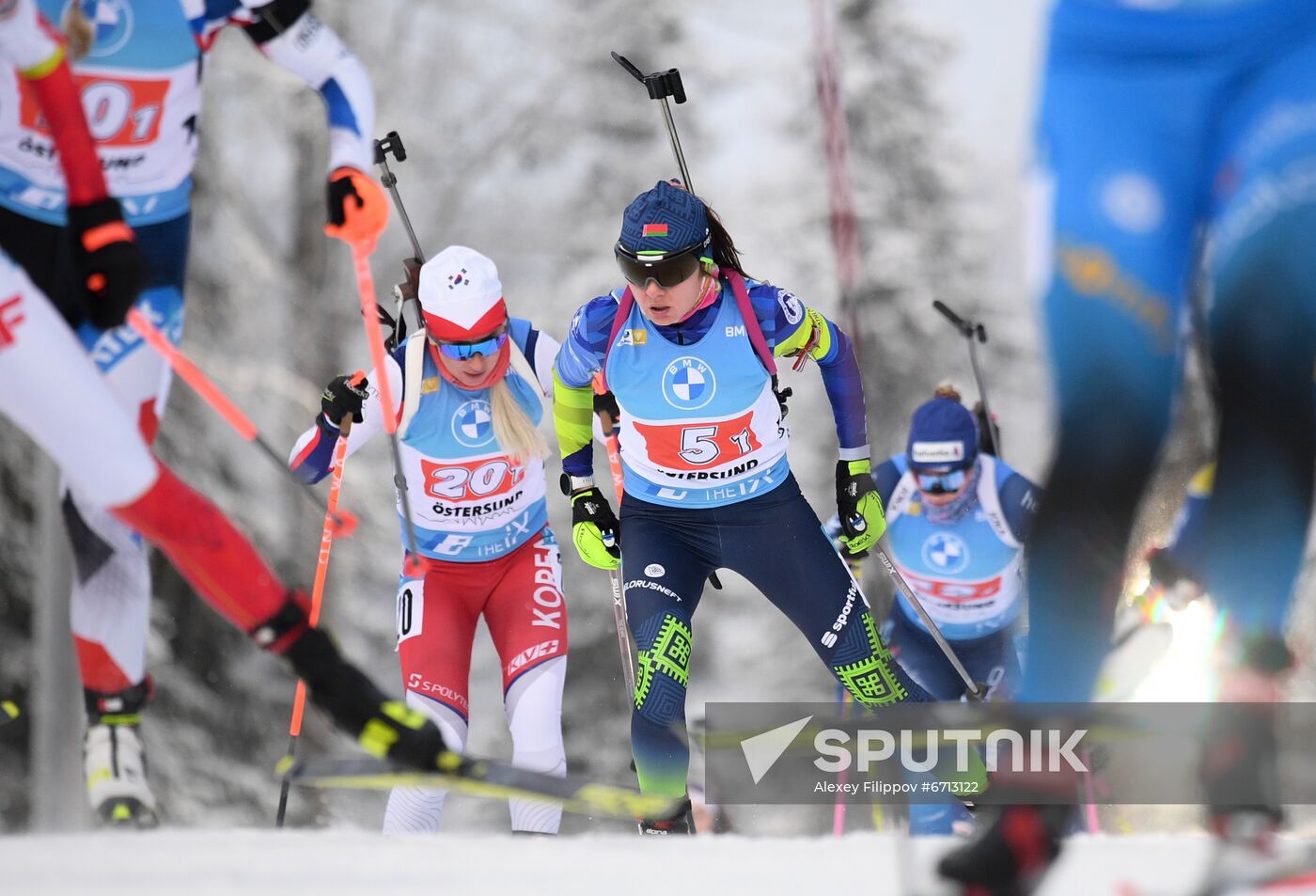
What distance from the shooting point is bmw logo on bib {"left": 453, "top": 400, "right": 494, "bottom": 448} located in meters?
5.04

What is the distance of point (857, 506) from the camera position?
16.1 ft

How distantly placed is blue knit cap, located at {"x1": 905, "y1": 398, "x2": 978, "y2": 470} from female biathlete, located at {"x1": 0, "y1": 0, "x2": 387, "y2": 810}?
340cm

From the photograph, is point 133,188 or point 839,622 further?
point 839,622

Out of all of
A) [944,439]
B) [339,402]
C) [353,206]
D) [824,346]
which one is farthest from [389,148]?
[944,439]

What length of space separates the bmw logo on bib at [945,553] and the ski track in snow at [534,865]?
362 cm

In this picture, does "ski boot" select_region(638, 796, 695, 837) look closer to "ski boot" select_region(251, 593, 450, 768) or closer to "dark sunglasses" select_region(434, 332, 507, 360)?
"ski boot" select_region(251, 593, 450, 768)

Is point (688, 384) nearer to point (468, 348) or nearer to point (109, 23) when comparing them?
point (468, 348)

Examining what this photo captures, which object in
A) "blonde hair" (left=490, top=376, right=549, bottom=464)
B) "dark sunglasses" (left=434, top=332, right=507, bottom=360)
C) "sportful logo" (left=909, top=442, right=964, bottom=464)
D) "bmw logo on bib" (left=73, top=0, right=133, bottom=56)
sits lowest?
"sportful logo" (left=909, top=442, right=964, bottom=464)

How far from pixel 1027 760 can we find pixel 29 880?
5.58ft

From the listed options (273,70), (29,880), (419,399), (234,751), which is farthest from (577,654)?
(29,880)

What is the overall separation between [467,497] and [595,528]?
47 centimetres

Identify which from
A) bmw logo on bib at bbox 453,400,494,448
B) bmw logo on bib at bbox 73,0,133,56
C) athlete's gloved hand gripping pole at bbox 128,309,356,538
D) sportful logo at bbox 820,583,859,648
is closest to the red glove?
athlete's gloved hand gripping pole at bbox 128,309,356,538

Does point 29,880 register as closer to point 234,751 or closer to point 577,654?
point 234,751

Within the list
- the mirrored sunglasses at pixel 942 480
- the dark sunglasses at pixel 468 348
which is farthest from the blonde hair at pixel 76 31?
the mirrored sunglasses at pixel 942 480
